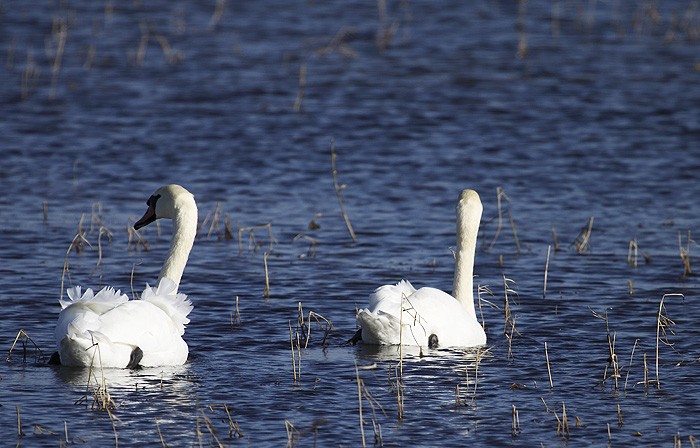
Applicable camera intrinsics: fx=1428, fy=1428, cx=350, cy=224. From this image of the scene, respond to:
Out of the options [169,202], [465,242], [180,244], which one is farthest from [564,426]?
[169,202]

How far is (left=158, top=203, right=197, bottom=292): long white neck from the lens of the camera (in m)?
9.67

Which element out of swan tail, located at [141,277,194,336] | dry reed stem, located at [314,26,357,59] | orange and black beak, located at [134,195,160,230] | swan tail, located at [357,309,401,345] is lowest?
swan tail, located at [357,309,401,345]

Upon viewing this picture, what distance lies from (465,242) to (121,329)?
285cm

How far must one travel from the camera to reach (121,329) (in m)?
8.26

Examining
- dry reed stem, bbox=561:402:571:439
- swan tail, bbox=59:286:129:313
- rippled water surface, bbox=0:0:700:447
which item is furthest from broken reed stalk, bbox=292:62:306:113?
dry reed stem, bbox=561:402:571:439

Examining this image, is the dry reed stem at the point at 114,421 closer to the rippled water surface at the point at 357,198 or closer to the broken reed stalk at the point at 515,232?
the rippled water surface at the point at 357,198

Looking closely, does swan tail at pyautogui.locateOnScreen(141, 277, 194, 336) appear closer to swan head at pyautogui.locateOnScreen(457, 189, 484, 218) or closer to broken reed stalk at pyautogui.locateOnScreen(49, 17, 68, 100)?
swan head at pyautogui.locateOnScreen(457, 189, 484, 218)

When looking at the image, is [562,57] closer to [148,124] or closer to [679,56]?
[679,56]

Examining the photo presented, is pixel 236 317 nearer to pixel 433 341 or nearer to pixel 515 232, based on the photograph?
pixel 433 341

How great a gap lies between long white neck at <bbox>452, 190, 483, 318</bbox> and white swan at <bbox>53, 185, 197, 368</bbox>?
2113mm

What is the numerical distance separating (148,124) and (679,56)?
8.66 m

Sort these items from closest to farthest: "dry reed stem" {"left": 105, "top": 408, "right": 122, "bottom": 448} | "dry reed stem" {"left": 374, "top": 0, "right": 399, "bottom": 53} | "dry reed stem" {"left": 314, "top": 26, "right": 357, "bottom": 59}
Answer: "dry reed stem" {"left": 105, "top": 408, "right": 122, "bottom": 448}
"dry reed stem" {"left": 314, "top": 26, "right": 357, "bottom": 59}
"dry reed stem" {"left": 374, "top": 0, "right": 399, "bottom": 53}

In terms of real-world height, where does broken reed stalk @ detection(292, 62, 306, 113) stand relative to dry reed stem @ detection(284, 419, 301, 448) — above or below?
above

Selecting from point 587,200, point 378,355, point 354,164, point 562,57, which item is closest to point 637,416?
point 378,355
